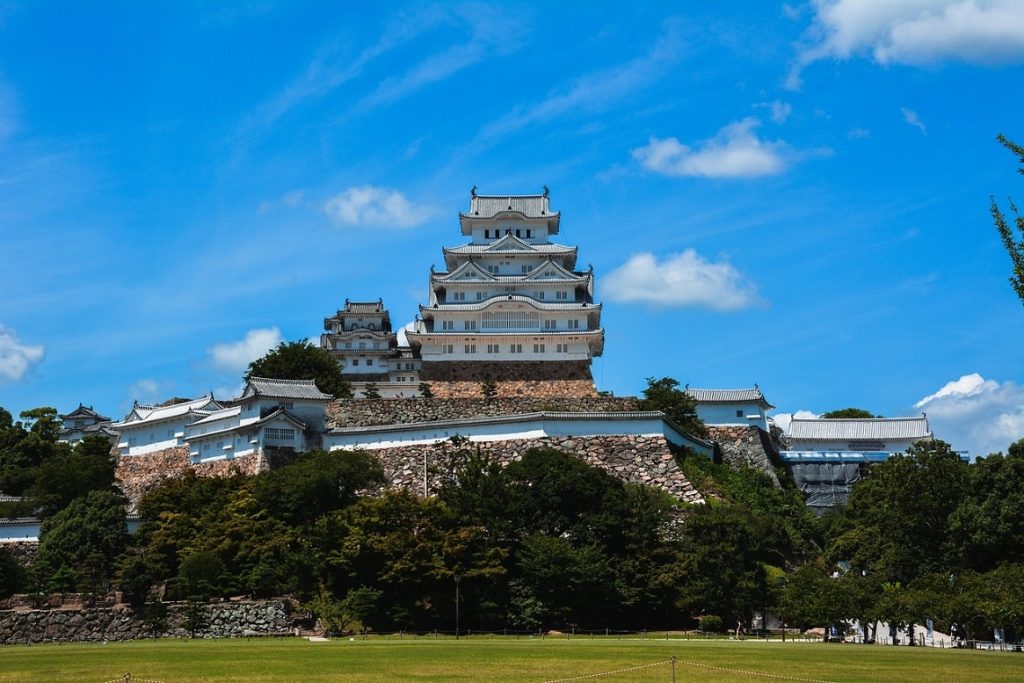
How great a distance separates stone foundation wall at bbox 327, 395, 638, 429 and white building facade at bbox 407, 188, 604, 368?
26.8 ft

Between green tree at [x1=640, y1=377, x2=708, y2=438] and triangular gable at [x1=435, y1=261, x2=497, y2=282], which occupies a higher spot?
triangular gable at [x1=435, y1=261, x2=497, y2=282]

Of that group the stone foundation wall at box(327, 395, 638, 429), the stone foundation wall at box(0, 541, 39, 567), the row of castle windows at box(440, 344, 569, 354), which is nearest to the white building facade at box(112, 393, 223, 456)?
the stone foundation wall at box(327, 395, 638, 429)

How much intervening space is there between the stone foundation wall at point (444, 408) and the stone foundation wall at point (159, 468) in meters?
Result: 4.44

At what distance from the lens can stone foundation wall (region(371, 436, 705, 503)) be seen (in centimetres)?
4950

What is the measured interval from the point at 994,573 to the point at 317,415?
2901 cm

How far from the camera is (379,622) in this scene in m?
39.5

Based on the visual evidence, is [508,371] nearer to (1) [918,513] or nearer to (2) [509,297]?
(2) [509,297]

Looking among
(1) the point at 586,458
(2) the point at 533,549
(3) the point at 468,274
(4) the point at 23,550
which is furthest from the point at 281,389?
(2) the point at 533,549

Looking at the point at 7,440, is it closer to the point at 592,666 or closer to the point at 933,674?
the point at 592,666

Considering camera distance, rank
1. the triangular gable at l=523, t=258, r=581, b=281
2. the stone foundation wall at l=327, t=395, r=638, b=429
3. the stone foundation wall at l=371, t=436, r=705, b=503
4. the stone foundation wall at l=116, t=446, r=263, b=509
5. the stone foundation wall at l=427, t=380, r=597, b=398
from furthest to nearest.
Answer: the triangular gable at l=523, t=258, r=581, b=281, the stone foundation wall at l=427, t=380, r=597, b=398, the stone foundation wall at l=327, t=395, r=638, b=429, the stone foundation wall at l=116, t=446, r=263, b=509, the stone foundation wall at l=371, t=436, r=705, b=503

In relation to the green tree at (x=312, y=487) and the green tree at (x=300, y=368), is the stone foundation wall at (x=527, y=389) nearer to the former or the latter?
the green tree at (x=300, y=368)

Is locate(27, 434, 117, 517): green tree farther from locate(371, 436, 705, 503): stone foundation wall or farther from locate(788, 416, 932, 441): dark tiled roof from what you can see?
locate(788, 416, 932, 441): dark tiled roof

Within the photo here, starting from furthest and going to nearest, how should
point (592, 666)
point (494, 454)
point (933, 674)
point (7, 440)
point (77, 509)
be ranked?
point (7, 440)
point (494, 454)
point (77, 509)
point (592, 666)
point (933, 674)

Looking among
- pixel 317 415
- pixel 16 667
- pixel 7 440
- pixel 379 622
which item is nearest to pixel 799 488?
pixel 317 415
